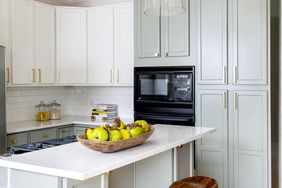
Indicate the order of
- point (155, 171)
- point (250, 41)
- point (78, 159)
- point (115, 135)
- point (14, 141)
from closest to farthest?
1. point (78, 159)
2. point (115, 135)
3. point (155, 171)
4. point (250, 41)
5. point (14, 141)

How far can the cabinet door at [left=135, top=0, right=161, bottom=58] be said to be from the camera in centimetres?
371

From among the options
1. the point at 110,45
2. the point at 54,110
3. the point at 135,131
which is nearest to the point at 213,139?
the point at 135,131

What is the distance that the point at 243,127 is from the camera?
329cm

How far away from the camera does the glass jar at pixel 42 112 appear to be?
4.34 meters

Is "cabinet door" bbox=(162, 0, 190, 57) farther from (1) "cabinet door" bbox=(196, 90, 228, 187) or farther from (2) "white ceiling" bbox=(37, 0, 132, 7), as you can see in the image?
(2) "white ceiling" bbox=(37, 0, 132, 7)

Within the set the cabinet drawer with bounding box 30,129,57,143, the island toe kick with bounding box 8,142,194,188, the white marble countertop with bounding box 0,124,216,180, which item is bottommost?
the island toe kick with bounding box 8,142,194,188

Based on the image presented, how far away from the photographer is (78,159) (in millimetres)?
1693

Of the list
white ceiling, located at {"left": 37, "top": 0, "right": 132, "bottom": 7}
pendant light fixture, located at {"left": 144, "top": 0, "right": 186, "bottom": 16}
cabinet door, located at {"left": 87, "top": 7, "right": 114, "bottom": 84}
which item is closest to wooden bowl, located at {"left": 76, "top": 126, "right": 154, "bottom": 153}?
pendant light fixture, located at {"left": 144, "top": 0, "right": 186, "bottom": 16}

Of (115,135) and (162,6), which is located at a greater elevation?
(162,6)

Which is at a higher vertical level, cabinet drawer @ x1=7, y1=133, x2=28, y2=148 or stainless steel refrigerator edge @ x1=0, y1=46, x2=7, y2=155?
stainless steel refrigerator edge @ x1=0, y1=46, x2=7, y2=155

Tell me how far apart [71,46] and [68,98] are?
3.07 feet

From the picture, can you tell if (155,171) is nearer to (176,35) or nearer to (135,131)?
(135,131)

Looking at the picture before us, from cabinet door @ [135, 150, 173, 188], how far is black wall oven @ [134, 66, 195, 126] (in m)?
1.13

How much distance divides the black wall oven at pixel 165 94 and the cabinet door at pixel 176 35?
182 mm
